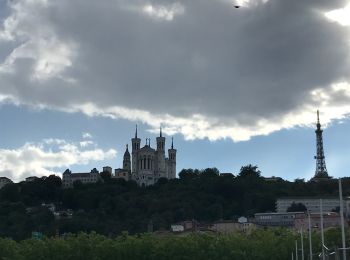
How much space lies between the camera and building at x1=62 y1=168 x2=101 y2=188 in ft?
581

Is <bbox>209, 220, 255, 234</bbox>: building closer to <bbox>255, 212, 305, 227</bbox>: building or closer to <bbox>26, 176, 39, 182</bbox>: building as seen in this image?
<bbox>255, 212, 305, 227</bbox>: building

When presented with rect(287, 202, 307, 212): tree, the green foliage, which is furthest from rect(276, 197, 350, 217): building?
the green foliage

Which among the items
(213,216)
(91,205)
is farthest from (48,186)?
(213,216)

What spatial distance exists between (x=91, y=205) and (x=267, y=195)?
35007 millimetres

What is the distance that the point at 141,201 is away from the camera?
134125mm

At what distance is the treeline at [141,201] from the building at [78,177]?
12.6 meters

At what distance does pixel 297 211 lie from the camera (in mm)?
130750

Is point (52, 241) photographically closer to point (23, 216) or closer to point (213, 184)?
point (23, 216)

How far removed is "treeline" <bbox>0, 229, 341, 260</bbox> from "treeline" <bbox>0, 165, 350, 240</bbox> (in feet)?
160

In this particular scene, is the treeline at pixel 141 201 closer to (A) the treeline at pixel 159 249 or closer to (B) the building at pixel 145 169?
(B) the building at pixel 145 169

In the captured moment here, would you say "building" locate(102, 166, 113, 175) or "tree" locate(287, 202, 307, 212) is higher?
"building" locate(102, 166, 113, 175)

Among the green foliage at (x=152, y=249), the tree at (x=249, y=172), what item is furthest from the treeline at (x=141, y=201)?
the green foliage at (x=152, y=249)

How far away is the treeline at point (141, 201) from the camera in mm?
119750

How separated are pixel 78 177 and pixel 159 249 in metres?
121
